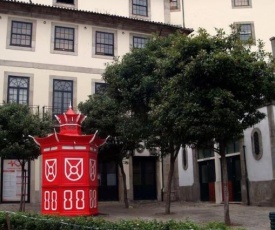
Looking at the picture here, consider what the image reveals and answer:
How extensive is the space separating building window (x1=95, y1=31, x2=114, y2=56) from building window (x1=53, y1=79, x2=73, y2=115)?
2906 mm

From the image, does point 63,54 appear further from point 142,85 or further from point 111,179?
point 142,85

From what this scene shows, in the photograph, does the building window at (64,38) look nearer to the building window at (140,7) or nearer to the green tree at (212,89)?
the building window at (140,7)

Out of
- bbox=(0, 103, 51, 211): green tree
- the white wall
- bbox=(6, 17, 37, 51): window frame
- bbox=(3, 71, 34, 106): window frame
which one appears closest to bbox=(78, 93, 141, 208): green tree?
bbox=(0, 103, 51, 211): green tree

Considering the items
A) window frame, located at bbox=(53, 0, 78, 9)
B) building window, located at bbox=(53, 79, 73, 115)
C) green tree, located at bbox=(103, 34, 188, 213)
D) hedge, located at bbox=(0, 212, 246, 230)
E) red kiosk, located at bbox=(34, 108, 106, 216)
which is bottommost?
hedge, located at bbox=(0, 212, 246, 230)

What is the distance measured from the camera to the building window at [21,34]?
24312mm

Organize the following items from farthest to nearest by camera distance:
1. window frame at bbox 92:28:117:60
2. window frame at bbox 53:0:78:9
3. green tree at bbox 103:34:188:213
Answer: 1. window frame at bbox 92:28:117:60
2. window frame at bbox 53:0:78:9
3. green tree at bbox 103:34:188:213

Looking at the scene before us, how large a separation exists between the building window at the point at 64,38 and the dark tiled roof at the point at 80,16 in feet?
2.04

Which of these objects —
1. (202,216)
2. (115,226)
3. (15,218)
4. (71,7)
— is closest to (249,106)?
(202,216)

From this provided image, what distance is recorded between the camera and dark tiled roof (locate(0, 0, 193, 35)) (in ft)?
80.0

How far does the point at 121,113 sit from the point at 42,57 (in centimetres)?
778

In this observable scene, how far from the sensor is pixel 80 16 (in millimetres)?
25750

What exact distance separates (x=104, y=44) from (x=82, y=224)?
60.5 ft

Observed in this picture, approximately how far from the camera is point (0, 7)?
24.0 metres

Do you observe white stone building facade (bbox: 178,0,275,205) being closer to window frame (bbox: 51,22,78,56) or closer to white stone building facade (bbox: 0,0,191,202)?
white stone building facade (bbox: 0,0,191,202)
